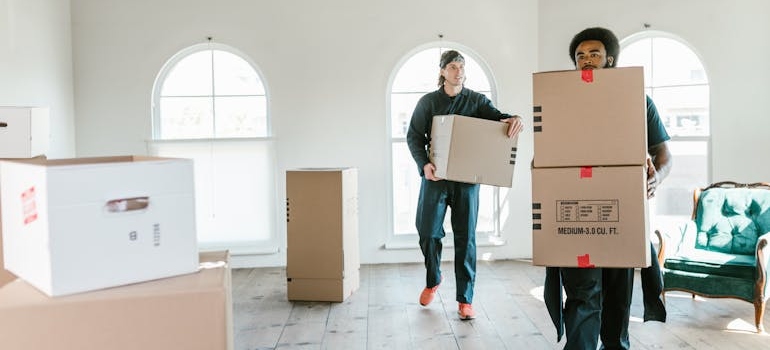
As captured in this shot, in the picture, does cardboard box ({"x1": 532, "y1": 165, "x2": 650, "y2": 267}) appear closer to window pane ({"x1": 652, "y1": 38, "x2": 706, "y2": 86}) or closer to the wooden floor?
the wooden floor

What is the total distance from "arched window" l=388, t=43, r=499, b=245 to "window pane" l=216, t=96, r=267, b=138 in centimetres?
110

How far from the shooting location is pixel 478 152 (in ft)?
11.7

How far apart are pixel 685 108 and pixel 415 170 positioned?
2.16 metres

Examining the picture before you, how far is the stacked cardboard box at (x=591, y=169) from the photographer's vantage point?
90.7 inches

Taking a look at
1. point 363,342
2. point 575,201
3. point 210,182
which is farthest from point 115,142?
point 575,201

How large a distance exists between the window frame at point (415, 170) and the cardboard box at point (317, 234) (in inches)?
55.9

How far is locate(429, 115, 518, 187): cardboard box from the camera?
353 centimetres

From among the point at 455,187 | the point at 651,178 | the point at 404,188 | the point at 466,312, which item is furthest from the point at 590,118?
the point at 404,188

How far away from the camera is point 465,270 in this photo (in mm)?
3949

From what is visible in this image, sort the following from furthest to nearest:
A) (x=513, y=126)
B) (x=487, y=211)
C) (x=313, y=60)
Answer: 1. (x=487, y=211)
2. (x=313, y=60)
3. (x=513, y=126)

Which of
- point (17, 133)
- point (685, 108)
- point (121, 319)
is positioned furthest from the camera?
point (685, 108)

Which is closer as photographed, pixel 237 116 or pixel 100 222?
pixel 100 222

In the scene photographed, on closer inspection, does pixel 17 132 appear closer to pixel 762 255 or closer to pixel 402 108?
pixel 402 108

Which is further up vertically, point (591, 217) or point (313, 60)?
point (313, 60)
